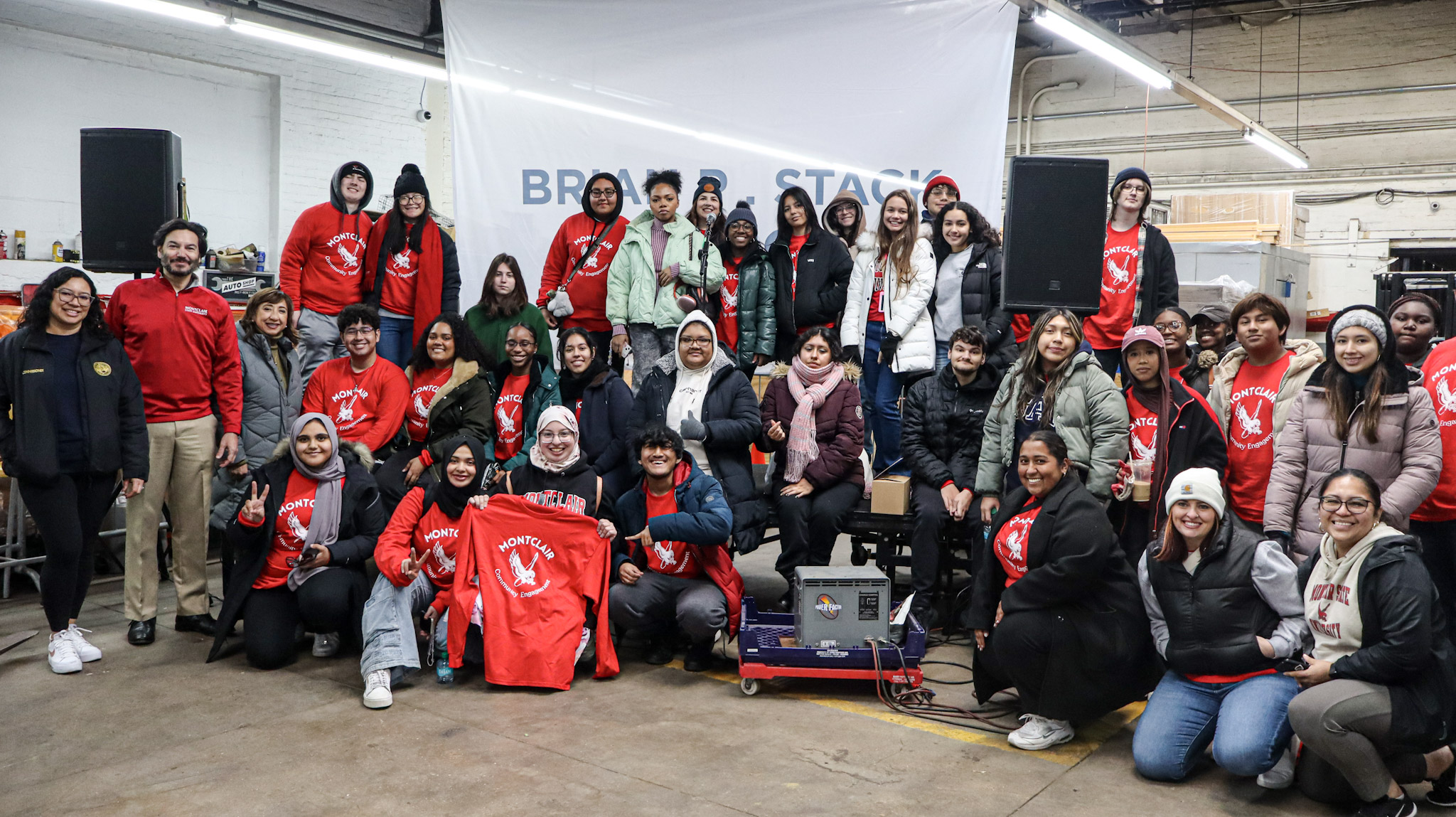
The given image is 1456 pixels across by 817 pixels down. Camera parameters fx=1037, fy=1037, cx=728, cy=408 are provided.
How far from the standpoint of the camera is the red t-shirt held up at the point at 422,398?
5.30 m

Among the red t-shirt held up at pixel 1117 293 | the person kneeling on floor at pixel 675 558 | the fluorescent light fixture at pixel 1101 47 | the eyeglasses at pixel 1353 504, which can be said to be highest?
the fluorescent light fixture at pixel 1101 47

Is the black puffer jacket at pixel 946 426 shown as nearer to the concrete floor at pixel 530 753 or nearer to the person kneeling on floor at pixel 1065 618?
the concrete floor at pixel 530 753

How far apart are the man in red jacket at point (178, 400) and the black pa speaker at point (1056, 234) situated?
373 centimetres

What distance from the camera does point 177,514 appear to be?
496 cm

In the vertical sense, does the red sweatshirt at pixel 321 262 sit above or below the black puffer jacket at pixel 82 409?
above

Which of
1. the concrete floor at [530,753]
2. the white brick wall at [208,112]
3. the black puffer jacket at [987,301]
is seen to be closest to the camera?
the concrete floor at [530,753]

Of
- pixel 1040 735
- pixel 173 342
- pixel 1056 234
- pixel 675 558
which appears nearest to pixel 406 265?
pixel 173 342

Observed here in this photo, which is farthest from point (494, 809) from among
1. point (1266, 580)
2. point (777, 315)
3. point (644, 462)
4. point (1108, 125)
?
point (1108, 125)

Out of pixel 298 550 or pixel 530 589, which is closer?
pixel 530 589

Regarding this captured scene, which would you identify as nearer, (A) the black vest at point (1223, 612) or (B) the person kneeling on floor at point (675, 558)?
(A) the black vest at point (1223, 612)

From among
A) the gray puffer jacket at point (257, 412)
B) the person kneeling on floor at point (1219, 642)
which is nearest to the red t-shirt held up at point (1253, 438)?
the person kneeling on floor at point (1219, 642)

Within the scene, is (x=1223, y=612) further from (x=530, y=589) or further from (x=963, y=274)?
(x=530, y=589)

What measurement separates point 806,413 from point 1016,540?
147cm

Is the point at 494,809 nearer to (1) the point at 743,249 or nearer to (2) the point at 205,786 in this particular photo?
(2) the point at 205,786
